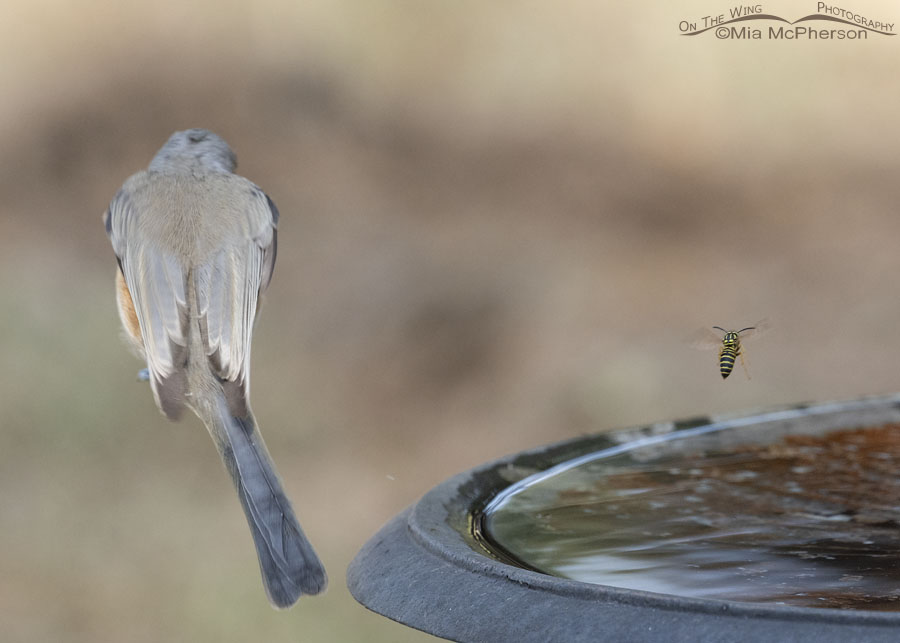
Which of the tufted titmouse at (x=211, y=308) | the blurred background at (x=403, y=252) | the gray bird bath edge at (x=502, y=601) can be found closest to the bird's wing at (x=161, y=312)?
the tufted titmouse at (x=211, y=308)

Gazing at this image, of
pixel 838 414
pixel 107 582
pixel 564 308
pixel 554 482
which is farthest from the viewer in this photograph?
pixel 564 308

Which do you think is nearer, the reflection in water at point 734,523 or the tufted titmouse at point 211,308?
the reflection in water at point 734,523

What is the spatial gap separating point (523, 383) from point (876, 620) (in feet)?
19.2

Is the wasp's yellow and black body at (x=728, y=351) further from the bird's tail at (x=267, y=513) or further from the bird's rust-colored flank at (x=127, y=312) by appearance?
the bird's rust-colored flank at (x=127, y=312)

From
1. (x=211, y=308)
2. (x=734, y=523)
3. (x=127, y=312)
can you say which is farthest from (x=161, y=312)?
(x=734, y=523)

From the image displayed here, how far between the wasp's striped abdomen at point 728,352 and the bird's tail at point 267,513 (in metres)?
0.77

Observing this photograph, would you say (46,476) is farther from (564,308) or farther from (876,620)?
(876,620)

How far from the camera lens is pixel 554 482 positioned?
6.67 feet

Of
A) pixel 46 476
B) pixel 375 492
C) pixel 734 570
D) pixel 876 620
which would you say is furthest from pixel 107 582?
pixel 876 620

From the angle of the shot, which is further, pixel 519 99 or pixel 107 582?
pixel 519 99

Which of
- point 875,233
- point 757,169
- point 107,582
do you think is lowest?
point 107,582

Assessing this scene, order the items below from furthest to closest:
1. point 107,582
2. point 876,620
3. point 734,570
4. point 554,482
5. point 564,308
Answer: point 564,308
point 107,582
point 554,482
point 734,570
point 876,620

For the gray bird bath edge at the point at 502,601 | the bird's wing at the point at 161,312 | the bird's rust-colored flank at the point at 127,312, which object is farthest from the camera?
the bird's rust-colored flank at the point at 127,312

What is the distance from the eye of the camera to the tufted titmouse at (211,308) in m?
1.74
